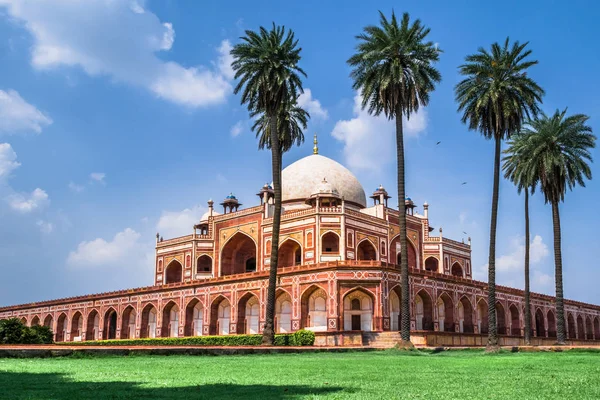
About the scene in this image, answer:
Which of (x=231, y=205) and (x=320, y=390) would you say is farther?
(x=231, y=205)

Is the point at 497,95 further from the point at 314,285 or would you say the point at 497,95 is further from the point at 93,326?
the point at 93,326

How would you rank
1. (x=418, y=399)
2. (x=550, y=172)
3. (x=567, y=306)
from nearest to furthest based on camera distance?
(x=418, y=399) → (x=550, y=172) → (x=567, y=306)

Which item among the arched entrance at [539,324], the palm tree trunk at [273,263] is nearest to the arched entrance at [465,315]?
the arched entrance at [539,324]

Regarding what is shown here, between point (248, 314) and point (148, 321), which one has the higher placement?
point (248, 314)

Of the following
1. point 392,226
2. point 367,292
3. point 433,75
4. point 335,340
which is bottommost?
point 335,340

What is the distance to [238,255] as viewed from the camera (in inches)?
2352

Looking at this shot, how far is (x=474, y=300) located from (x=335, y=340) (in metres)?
16.3

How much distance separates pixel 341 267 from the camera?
4216 centimetres

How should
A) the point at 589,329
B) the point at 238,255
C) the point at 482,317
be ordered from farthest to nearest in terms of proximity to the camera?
1. the point at 589,329
2. the point at 238,255
3. the point at 482,317

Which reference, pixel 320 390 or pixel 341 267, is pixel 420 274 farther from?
pixel 320 390

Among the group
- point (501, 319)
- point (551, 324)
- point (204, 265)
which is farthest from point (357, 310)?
point (551, 324)

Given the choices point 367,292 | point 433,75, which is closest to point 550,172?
point 433,75

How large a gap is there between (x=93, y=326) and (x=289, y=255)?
74.0 feet

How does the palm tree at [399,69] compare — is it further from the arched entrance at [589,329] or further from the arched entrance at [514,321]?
the arched entrance at [589,329]
